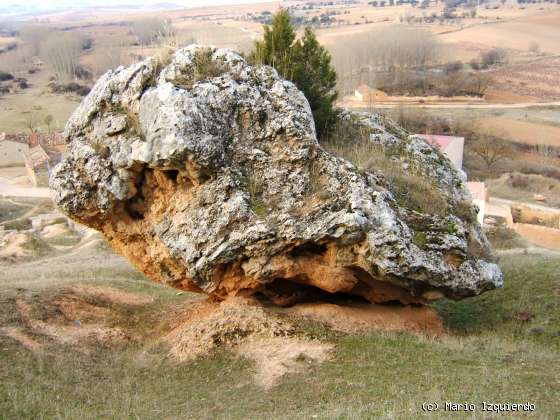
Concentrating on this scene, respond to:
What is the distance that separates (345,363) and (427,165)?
8.01 meters

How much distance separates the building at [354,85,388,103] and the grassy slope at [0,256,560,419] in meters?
71.9

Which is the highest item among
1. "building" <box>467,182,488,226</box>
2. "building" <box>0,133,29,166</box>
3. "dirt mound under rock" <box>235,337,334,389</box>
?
"dirt mound under rock" <box>235,337,334,389</box>

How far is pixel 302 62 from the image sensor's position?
18.9m

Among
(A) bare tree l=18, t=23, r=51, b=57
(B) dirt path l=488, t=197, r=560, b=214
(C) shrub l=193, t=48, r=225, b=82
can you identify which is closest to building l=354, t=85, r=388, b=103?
(B) dirt path l=488, t=197, r=560, b=214

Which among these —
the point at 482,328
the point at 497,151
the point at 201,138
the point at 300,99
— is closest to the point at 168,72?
the point at 201,138

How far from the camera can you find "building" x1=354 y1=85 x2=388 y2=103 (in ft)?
281

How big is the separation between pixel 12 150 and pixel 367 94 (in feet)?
168

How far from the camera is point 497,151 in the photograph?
65.7 m

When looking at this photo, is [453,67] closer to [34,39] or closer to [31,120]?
Result: [31,120]

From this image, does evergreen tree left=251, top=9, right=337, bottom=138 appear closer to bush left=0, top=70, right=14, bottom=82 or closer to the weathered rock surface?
the weathered rock surface

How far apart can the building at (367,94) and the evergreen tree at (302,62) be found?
65922 millimetres

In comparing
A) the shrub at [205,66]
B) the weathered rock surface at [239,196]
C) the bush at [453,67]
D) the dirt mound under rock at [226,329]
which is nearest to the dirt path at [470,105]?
the bush at [453,67]

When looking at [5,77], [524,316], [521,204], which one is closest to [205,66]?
[524,316]

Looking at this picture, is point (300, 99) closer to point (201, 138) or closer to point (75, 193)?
point (201, 138)
